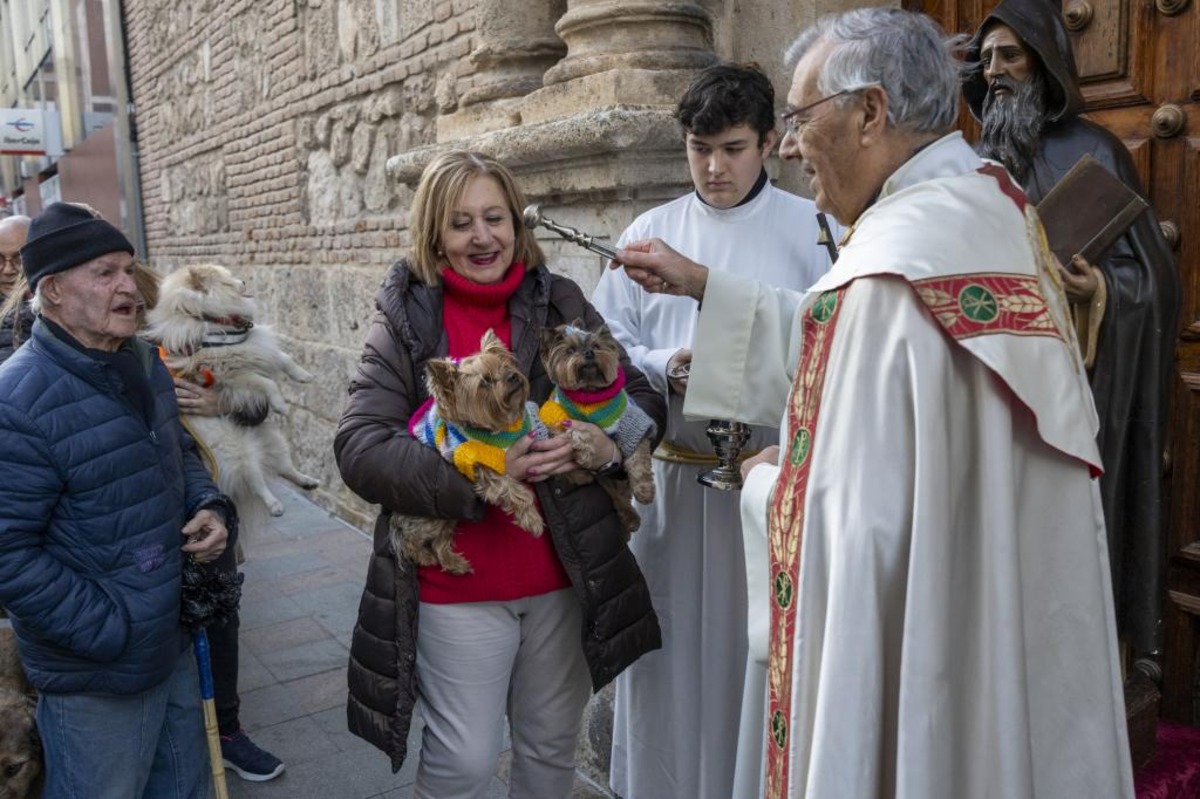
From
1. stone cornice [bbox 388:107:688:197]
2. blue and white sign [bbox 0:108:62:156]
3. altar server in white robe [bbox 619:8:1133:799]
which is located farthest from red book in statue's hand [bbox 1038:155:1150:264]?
blue and white sign [bbox 0:108:62:156]

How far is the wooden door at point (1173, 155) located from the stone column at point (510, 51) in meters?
2.33

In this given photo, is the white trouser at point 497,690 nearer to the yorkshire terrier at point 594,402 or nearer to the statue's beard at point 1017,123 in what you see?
the yorkshire terrier at point 594,402

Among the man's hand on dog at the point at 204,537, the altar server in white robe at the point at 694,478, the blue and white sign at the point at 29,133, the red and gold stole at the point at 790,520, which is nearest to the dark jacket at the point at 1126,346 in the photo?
the altar server in white robe at the point at 694,478

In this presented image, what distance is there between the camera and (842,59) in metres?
1.68

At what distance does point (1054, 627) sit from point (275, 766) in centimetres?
296

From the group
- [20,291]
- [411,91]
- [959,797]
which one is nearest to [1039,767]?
[959,797]

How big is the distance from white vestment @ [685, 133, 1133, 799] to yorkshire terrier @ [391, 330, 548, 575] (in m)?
0.74

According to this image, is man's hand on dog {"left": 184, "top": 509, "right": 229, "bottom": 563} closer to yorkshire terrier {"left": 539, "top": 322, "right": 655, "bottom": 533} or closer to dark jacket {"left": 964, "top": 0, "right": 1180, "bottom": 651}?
yorkshire terrier {"left": 539, "top": 322, "right": 655, "bottom": 533}

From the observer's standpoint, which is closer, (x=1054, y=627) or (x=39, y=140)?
(x=1054, y=627)

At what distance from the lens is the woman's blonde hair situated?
7.72 feet

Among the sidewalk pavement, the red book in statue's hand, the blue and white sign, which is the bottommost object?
the sidewalk pavement

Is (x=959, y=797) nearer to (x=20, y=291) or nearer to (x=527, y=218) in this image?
(x=527, y=218)

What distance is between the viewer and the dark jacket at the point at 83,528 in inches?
85.5

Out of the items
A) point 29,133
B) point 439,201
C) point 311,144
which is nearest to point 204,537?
point 439,201
